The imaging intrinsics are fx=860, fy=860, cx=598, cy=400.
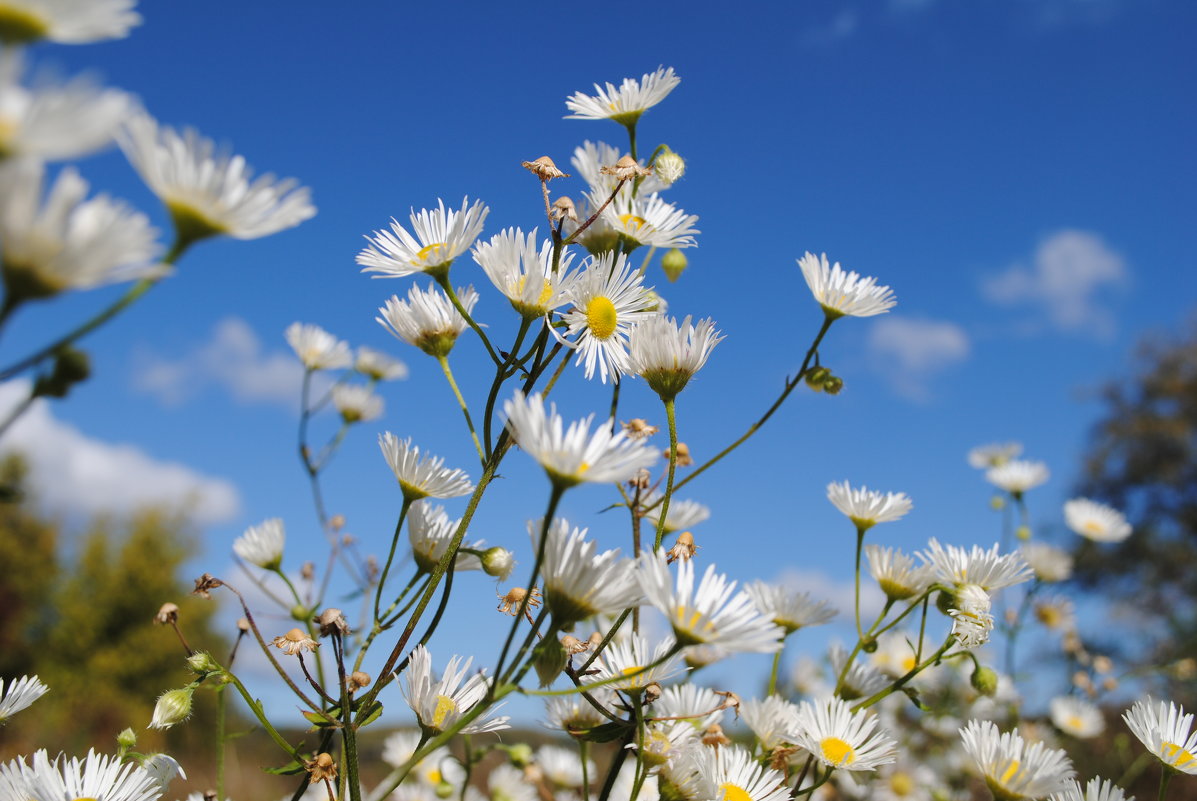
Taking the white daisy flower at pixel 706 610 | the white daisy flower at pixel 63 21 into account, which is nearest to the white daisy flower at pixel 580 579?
the white daisy flower at pixel 706 610

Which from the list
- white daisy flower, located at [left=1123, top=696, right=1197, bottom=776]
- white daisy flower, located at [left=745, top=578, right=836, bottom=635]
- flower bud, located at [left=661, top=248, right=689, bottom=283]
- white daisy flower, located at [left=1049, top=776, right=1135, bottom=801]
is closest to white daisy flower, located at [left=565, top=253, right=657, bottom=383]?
flower bud, located at [left=661, top=248, right=689, bottom=283]

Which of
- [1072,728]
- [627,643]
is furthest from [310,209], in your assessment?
[1072,728]

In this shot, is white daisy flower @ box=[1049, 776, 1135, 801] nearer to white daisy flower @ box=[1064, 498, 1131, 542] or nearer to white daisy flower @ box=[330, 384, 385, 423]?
white daisy flower @ box=[330, 384, 385, 423]

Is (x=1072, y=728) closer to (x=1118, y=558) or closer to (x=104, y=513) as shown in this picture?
(x=1118, y=558)

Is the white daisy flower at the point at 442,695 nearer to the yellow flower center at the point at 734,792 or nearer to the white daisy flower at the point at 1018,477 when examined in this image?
the yellow flower center at the point at 734,792

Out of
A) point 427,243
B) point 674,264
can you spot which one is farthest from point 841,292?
point 427,243
